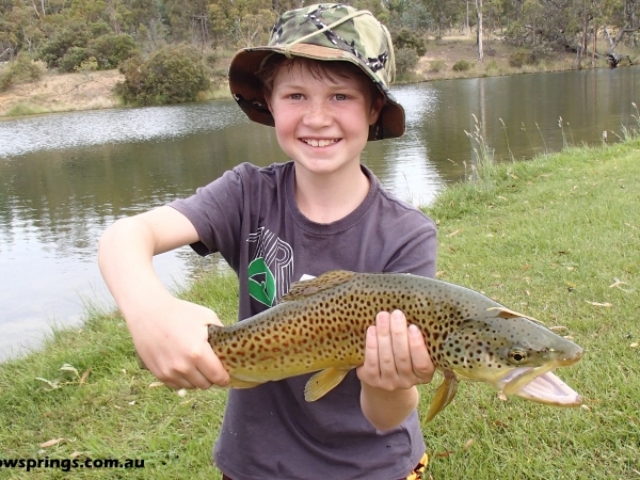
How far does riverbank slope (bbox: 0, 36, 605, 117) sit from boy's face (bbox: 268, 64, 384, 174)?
4979 centimetres

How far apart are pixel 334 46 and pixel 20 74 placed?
56.3 meters

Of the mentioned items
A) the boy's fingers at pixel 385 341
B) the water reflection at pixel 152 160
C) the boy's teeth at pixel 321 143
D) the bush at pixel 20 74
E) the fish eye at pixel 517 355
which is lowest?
the water reflection at pixel 152 160

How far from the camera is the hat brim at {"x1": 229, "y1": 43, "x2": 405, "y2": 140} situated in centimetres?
209

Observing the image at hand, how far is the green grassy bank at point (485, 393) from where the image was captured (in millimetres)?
3041

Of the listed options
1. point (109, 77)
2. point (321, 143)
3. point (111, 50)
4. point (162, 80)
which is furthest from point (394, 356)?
point (111, 50)

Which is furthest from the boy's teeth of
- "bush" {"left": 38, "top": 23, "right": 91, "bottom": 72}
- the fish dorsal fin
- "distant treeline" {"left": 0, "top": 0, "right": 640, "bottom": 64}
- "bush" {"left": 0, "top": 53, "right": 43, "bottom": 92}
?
"bush" {"left": 38, "top": 23, "right": 91, "bottom": 72}

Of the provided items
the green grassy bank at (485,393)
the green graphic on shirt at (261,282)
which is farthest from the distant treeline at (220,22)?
the green graphic on shirt at (261,282)

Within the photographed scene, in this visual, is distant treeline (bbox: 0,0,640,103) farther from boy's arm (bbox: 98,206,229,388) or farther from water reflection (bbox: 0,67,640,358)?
boy's arm (bbox: 98,206,229,388)

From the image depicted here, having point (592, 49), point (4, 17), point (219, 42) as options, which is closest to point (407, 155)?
point (592, 49)

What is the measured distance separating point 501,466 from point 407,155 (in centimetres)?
1511

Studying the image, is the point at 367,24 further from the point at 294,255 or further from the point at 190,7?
the point at 190,7

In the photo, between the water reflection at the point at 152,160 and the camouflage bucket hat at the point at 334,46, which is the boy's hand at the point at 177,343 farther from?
the water reflection at the point at 152,160

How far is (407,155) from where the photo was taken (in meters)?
17.5

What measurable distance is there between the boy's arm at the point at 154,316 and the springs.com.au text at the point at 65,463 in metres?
1.90
